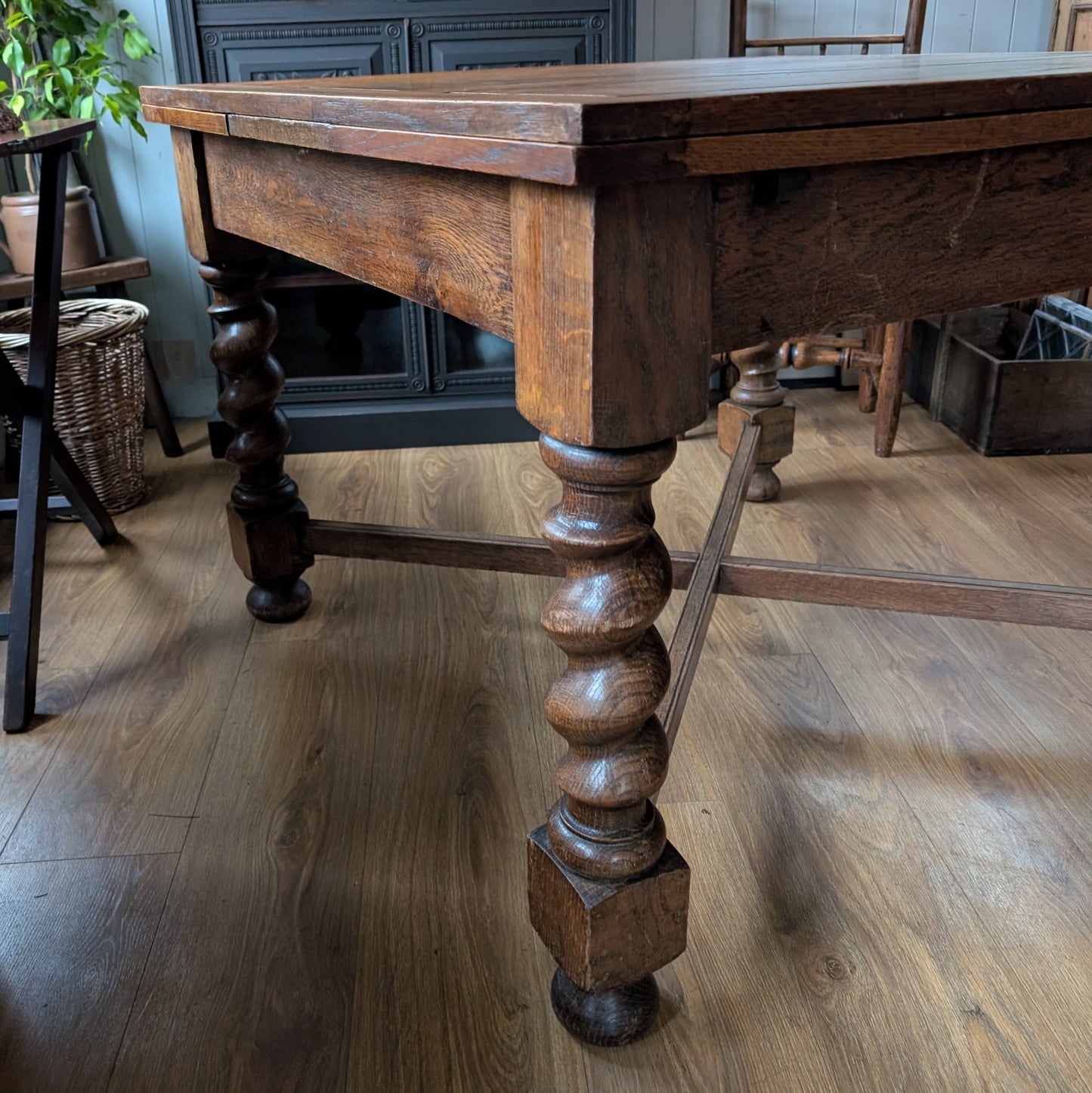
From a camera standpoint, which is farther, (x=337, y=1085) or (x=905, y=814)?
(x=905, y=814)

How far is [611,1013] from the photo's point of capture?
Answer: 0.87 meters

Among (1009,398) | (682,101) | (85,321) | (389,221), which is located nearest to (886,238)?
(682,101)

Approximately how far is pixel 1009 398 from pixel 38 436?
5.71ft

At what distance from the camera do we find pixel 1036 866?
1.05m

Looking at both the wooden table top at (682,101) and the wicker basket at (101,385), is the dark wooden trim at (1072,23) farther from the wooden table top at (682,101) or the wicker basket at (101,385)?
the wicker basket at (101,385)

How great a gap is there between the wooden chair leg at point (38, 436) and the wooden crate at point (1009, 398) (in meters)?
1.67

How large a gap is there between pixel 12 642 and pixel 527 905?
781 mm

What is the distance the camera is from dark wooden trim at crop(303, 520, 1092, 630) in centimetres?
121

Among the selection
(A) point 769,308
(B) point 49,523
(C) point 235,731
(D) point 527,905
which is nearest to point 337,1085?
(D) point 527,905

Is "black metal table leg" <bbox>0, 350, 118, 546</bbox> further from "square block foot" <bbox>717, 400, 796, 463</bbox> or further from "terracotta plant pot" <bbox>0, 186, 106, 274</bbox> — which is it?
"square block foot" <bbox>717, 400, 796, 463</bbox>

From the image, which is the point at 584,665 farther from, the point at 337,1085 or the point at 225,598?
the point at 225,598

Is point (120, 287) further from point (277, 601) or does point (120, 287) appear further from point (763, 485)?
point (763, 485)

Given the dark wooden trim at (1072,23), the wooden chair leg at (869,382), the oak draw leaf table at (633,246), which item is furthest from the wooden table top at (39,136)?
the dark wooden trim at (1072,23)

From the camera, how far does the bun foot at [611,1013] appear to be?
2.84 ft
